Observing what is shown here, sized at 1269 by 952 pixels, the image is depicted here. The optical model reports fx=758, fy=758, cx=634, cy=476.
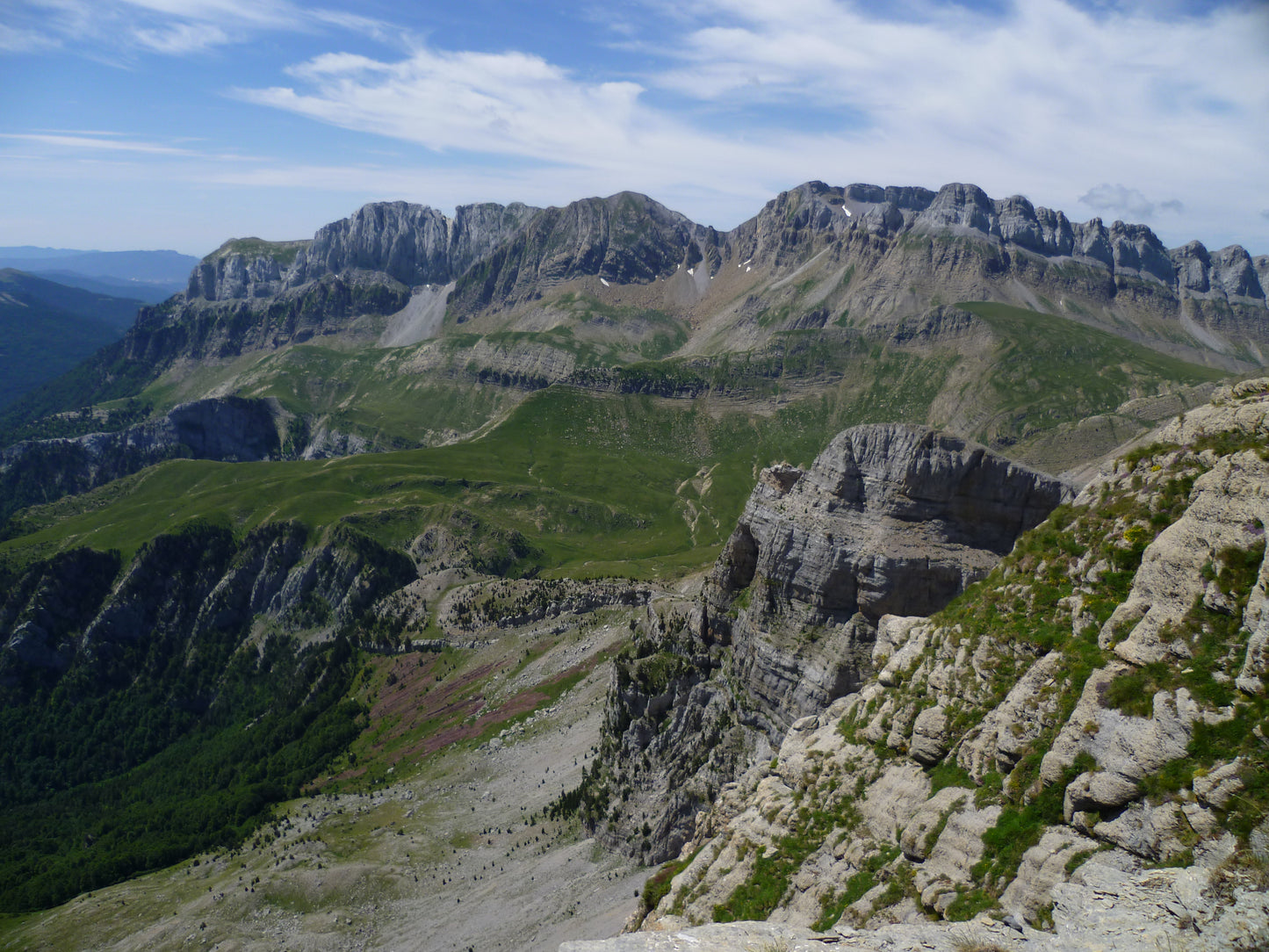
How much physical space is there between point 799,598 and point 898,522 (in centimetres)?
1106

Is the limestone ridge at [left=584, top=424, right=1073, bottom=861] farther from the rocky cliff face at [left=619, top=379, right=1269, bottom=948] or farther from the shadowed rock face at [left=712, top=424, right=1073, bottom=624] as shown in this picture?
the rocky cliff face at [left=619, top=379, right=1269, bottom=948]

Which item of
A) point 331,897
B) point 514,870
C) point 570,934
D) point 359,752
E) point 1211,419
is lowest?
point 359,752

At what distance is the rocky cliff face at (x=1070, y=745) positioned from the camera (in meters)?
20.4

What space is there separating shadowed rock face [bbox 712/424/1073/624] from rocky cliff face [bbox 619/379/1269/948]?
16.6 meters

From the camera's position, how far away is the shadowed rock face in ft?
189

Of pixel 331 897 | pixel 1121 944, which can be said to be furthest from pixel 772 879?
pixel 331 897

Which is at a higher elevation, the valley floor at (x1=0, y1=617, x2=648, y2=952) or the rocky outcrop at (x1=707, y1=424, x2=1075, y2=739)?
the rocky outcrop at (x1=707, y1=424, x2=1075, y2=739)

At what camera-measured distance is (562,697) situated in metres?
123

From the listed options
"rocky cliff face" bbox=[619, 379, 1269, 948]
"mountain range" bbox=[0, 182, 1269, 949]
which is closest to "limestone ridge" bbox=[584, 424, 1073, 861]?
"mountain range" bbox=[0, 182, 1269, 949]

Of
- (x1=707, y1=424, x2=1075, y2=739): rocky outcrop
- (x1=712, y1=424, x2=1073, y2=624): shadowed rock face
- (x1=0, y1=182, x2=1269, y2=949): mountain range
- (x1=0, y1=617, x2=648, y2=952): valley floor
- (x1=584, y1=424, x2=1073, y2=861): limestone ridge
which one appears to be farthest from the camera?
(x1=0, y1=617, x2=648, y2=952): valley floor

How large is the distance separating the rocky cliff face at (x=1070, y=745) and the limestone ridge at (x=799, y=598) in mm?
18179

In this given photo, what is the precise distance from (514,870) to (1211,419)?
266 ft

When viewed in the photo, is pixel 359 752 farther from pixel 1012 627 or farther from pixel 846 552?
pixel 1012 627

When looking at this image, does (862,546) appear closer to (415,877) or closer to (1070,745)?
(1070,745)
